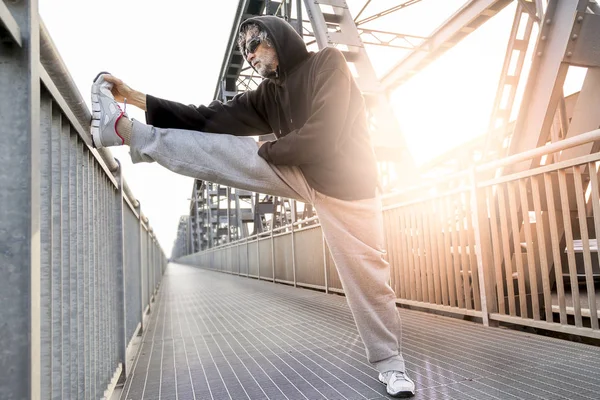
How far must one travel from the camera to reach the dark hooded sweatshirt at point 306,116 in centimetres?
169

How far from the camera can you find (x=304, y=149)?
1676mm

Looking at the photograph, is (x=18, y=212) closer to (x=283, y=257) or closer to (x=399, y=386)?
(x=399, y=386)

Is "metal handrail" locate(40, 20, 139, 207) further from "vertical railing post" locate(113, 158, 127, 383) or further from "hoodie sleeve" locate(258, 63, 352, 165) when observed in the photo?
"vertical railing post" locate(113, 158, 127, 383)

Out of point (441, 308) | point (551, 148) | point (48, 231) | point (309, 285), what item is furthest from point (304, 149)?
point (309, 285)

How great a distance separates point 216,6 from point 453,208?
1018 centimetres

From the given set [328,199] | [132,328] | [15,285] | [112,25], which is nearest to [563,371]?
[328,199]

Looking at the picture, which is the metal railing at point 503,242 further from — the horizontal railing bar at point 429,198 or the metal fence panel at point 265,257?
the metal fence panel at point 265,257

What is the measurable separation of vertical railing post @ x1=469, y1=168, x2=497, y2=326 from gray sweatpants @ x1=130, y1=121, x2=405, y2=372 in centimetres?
151

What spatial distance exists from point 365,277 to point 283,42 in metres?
1.18

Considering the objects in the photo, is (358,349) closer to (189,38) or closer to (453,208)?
(453,208)

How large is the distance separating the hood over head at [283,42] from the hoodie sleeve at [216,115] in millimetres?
243

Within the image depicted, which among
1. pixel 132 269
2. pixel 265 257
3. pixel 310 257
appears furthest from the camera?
pixel 265 257

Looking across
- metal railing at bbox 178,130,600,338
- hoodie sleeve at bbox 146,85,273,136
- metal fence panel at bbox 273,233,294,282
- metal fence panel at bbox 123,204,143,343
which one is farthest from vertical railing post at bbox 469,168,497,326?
metal fence panel at bbox 273,233,294,282

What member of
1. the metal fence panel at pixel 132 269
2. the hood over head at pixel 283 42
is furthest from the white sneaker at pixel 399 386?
the metal fence panel at pixel 132 269
